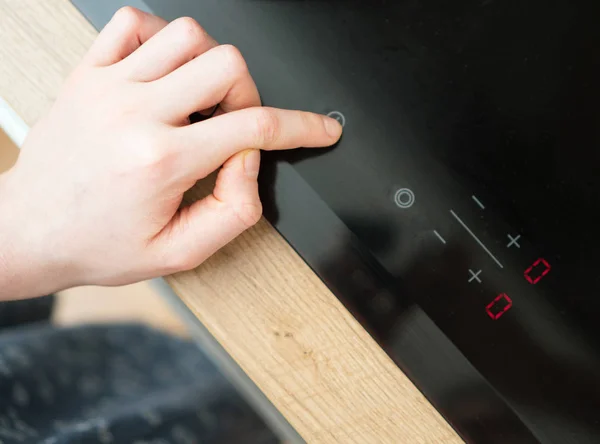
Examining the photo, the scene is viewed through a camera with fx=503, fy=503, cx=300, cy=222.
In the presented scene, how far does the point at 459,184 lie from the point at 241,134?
16 centimetres

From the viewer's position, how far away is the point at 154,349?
0.91 m

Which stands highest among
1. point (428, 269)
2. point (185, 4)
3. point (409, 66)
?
point (185, 4)

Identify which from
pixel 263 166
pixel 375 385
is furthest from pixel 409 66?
pixel 375 385

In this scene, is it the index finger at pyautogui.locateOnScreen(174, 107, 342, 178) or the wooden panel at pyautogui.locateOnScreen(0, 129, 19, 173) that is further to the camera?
the wooden panel at pyautogui.locateOnScreen(0, 129, 19, 173)

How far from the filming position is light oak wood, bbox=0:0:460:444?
0.42 meters

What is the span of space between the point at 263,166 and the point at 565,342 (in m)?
0.26

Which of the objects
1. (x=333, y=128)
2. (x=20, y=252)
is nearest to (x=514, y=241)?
(x=333, y=128)

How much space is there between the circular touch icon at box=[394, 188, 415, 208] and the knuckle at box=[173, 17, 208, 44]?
0.61ft

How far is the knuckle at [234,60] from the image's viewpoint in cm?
36

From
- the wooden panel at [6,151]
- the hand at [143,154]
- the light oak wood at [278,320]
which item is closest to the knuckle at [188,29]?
the hand at [143,154]

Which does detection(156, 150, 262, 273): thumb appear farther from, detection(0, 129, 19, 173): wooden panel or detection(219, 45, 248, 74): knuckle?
detection(0, 129, 19, 173): wooden panel

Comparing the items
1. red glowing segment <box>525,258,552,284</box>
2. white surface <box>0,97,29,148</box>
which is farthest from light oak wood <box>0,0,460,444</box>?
red glowing segment <box>525,258,552,284</box>

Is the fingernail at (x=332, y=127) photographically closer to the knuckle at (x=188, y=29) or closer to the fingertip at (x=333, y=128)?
the fingertip at (x=333, y=128)

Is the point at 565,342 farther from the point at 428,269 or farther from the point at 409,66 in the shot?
the point at 409,66
